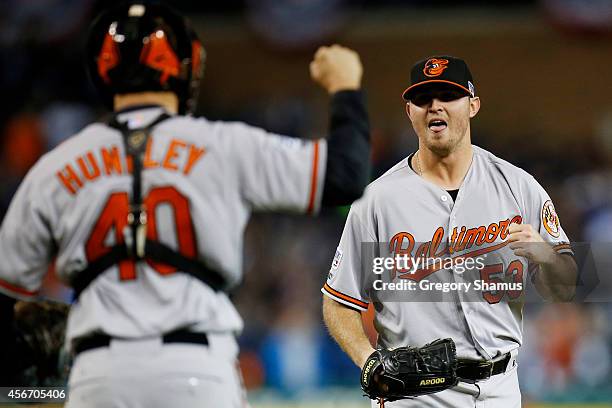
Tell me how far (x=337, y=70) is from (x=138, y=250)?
730mm

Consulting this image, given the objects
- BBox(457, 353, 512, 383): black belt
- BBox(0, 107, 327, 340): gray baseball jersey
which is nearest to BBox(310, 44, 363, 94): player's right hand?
BBox(0, 107, 327, 340): gray baseball jersey

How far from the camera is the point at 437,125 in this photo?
11.7 ft

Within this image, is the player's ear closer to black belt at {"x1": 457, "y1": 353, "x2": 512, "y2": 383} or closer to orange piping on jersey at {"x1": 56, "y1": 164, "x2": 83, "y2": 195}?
black belt at {"x1": 457, "y1": 353, "x2": 512, "y2": 383}

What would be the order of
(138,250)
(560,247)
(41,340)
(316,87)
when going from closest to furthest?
(138,250)
(41,340)
(560,247)
(316,87)

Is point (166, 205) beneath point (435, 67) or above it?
beneath

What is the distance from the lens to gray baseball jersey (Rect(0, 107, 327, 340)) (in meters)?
2.49

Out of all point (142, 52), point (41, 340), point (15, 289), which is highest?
point (142, 52)

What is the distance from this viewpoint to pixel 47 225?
261cm

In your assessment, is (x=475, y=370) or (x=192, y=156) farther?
(x=475, y=370)

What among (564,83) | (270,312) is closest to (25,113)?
(270,312)

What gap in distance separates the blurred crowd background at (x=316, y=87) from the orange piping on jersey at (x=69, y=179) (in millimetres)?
5919

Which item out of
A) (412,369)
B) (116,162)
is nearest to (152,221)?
(116,162)

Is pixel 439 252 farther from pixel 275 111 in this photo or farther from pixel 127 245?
pixel 275 111

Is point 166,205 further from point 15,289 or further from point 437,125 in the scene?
point 437,125
